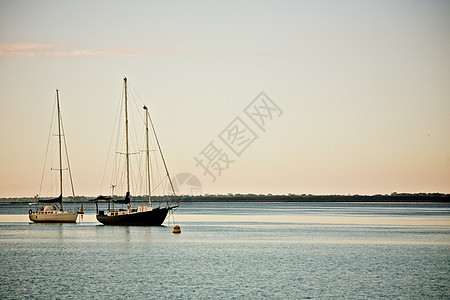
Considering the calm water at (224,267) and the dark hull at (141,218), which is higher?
the dark hull at (141,218)

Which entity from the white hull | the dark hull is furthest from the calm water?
the white hull

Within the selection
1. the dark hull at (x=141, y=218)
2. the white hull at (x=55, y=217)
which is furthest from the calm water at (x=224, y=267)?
the white hull at (x=55, y=217)

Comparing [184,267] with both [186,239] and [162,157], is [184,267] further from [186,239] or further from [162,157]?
[162,157]

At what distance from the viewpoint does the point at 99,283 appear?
3912cm

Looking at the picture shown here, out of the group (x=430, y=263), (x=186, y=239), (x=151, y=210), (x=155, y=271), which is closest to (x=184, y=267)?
(x=155, y=271)

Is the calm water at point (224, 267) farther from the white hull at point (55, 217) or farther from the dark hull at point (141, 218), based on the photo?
the white hull at point (55, 217)

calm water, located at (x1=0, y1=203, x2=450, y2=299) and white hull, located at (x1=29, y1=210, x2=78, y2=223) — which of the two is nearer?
calm water, located at (x1=0, y1=203, x2=450, y2=299)

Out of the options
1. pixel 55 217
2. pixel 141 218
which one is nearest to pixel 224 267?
pixel 141 218

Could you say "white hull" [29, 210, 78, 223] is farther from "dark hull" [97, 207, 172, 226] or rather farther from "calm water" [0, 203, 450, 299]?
"calm water" [0, 203, 450, 299]

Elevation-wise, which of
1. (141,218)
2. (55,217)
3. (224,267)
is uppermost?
(55,217)

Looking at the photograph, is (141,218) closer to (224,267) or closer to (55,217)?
(55,217)

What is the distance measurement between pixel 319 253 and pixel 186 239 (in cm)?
2096

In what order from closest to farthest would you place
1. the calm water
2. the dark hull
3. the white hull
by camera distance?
the calm water < the dark hull < the white hull

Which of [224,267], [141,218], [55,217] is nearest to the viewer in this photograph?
[224,267]
